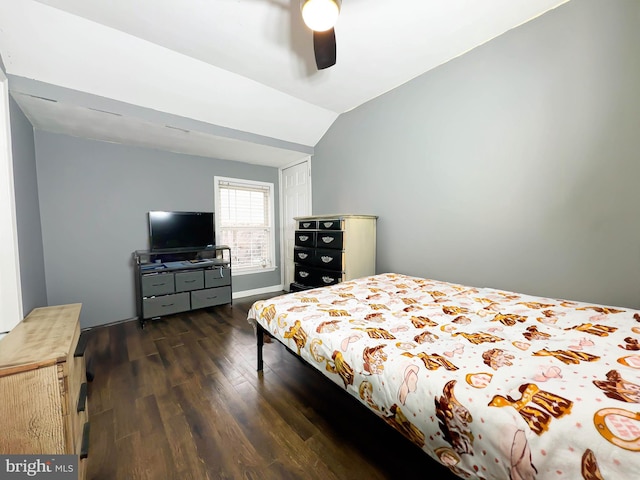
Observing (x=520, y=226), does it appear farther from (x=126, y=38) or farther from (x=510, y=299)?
(x=126, y=38)

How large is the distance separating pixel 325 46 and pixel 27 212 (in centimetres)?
292

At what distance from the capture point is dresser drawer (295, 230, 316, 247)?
3064 mm

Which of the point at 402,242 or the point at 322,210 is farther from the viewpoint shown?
the point at 322,210

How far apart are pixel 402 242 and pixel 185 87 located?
277 centimetres

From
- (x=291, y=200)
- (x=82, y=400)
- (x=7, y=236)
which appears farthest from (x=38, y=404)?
(x=291, y=200)

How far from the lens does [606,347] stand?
A: 970 mm

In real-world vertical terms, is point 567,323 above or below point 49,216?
below

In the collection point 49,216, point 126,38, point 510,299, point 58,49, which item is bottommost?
point 510,299

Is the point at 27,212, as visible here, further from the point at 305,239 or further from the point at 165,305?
the point at 305,239

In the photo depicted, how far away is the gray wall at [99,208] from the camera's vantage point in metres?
2.76

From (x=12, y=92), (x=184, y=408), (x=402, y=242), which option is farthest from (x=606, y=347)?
(x=12, y=92)

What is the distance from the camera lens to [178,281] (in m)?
3.13

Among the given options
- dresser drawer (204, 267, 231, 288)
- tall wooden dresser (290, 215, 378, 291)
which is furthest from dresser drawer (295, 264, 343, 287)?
dresser drawer (204, 267, 231, 288)

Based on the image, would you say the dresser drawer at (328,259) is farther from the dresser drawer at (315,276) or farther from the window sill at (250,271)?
the window sill at (250,271)
